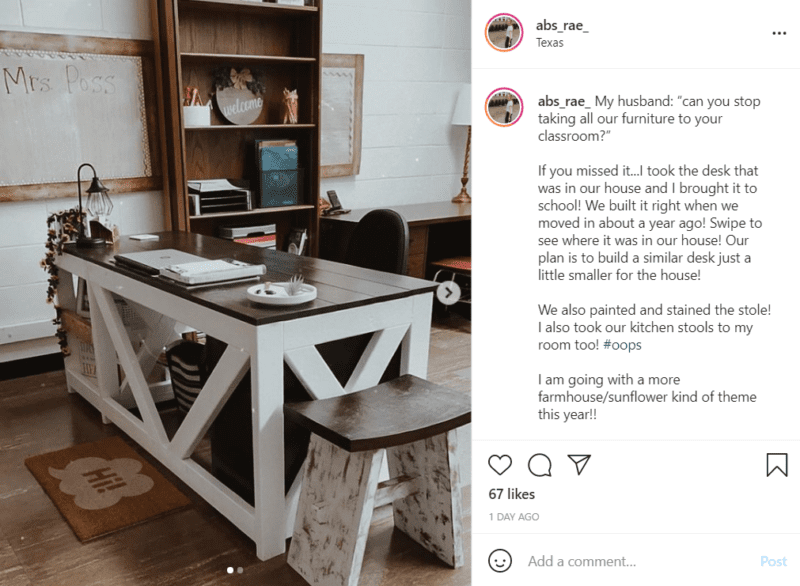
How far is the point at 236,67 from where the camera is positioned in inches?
155

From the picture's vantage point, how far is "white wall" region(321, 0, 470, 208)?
14.7ft

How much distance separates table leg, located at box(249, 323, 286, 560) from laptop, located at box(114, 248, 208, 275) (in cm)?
68

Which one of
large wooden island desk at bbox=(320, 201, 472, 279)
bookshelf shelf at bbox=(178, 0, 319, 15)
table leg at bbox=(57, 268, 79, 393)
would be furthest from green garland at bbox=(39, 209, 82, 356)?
large wooden island desk at bbox=(320, 201, 472, 279)

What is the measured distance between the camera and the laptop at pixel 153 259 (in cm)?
240

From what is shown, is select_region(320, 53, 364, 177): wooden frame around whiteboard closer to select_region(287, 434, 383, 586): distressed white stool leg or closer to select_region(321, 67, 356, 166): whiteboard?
select_region(321, 67, 356, 166): whiteboard

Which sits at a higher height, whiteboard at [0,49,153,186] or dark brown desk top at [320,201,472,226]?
whiteboard at [0,49,153,186]

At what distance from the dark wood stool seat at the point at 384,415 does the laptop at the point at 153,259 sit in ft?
2.72

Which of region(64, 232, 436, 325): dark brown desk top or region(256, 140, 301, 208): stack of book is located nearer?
region(64, 232, 436, 325): dark brown desk top
